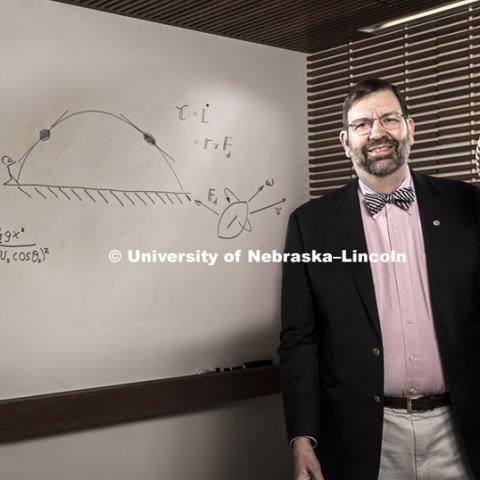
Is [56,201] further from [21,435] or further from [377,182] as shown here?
[377,182]

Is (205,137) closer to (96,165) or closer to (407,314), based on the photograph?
(96,165)

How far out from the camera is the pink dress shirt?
96.0 inches

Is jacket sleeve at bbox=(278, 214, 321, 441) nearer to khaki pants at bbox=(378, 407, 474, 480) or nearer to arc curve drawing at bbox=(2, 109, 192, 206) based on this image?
khaki pants at bbox=(378, 407, 474, 480)

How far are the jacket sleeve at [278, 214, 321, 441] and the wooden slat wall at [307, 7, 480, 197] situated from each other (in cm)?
134

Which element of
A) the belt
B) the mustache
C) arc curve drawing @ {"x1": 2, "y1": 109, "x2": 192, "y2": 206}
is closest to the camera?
the belt

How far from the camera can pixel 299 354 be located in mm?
2580

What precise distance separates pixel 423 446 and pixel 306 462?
38 cm

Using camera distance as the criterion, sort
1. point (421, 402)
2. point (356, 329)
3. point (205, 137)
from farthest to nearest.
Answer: point (205, 137), point (356, 329), point (421, 402)

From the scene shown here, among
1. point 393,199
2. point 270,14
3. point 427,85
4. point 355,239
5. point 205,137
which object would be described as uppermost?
point 270,14

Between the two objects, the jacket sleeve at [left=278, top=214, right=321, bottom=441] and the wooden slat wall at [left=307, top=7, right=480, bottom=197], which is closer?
the jacket sleeve at [left=278, top=214, right=321, bottom=441]

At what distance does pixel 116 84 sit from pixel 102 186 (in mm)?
491

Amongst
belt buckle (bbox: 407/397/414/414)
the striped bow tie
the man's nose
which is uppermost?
the man's nose

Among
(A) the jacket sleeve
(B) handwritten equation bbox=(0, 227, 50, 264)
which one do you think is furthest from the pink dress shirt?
(B) handwritten equation bbox=(0, 227, 50, 264)

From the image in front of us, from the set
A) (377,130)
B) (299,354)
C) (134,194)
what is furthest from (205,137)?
(299,354)
